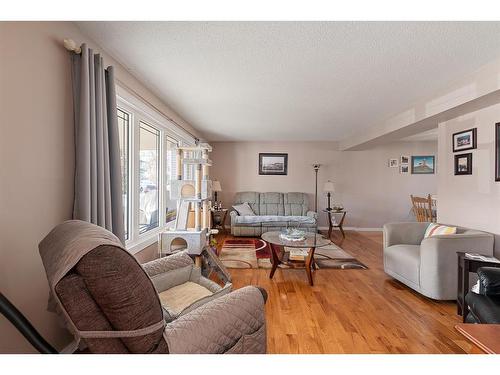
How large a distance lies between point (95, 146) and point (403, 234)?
11.9ft

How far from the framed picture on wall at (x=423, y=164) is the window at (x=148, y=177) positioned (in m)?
6.26

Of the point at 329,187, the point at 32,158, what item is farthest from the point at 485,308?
the point at 329,187

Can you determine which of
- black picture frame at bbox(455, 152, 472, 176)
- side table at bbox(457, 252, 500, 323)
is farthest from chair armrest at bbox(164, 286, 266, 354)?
black picture frame at bbox(455, 152, 472, 176)

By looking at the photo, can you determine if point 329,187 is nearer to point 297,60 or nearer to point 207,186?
point 207,186

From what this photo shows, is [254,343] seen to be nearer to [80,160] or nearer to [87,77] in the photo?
[80,160]

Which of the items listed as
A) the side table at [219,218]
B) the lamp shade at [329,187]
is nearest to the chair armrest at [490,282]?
the lamp shade at [329,187]

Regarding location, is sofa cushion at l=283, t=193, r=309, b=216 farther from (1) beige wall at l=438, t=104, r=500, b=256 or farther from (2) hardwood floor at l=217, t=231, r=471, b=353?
(1) beige wall at l=438, t=104, r=500, b=256

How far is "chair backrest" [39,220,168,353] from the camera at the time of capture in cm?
85

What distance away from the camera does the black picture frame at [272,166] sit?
682 cm

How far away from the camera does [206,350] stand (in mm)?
1103

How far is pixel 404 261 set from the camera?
9.68ft

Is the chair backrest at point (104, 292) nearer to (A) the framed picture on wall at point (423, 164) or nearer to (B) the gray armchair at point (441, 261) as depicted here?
(B) the gray armchair at point (441, 261)
